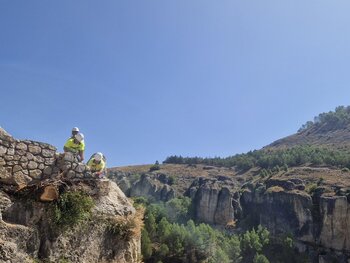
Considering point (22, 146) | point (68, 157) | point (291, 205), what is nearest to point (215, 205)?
point (291, 205)

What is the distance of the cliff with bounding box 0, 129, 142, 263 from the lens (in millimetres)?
8477

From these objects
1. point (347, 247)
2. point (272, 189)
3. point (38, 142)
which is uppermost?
point (272, 189)

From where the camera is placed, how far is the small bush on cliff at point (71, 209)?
8852 mm

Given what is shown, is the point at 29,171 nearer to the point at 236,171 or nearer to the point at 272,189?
the point at 272,189

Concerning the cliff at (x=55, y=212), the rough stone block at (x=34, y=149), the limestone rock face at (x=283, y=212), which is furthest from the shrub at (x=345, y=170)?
the rough stone block at (x=34, y=149)

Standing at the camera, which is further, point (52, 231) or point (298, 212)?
point (298, 212)

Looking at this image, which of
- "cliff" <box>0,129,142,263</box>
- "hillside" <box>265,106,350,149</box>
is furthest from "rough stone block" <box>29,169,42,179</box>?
"hillside" <box>265,106,350,149</box>

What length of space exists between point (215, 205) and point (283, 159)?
40.6 meters

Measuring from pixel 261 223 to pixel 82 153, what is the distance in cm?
8638

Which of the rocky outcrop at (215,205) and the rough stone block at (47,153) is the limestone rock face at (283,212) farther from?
the rough stone block at (47,153)

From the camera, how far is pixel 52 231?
877cm

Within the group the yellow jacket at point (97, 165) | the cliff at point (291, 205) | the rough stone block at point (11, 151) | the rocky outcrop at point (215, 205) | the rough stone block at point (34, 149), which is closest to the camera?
the rough stone block at point (11, 151)

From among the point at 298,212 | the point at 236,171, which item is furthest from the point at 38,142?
the point at 236,171

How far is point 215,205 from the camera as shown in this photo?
100312 mm
